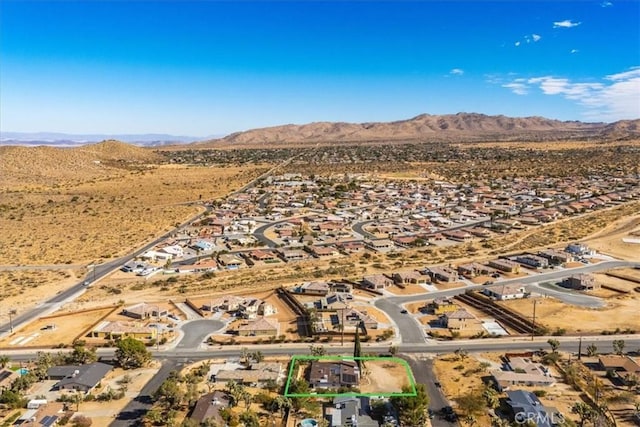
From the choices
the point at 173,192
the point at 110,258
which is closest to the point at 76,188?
the point at 173,192

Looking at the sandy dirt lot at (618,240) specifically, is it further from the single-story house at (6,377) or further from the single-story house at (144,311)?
the single-story house at (6,377)

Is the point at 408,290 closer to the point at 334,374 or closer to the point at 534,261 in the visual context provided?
the point at 534,261

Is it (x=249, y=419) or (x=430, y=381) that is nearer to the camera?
(x=249, y=419)

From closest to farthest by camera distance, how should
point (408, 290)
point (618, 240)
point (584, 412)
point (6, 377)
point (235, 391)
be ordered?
point (584, 412) < point (235, 391) < point (6, 377) < point (408, 290) < point (618, 240)

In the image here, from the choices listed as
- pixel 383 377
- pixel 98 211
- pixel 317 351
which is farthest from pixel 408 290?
pixel 98 211

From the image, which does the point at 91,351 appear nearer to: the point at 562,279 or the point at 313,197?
the point at 562,279

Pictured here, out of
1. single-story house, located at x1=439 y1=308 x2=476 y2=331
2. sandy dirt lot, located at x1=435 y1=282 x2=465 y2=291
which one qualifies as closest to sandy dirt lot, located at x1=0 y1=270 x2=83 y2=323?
single-story house, located at x1=439 y1=308 x2=476 y2=331
